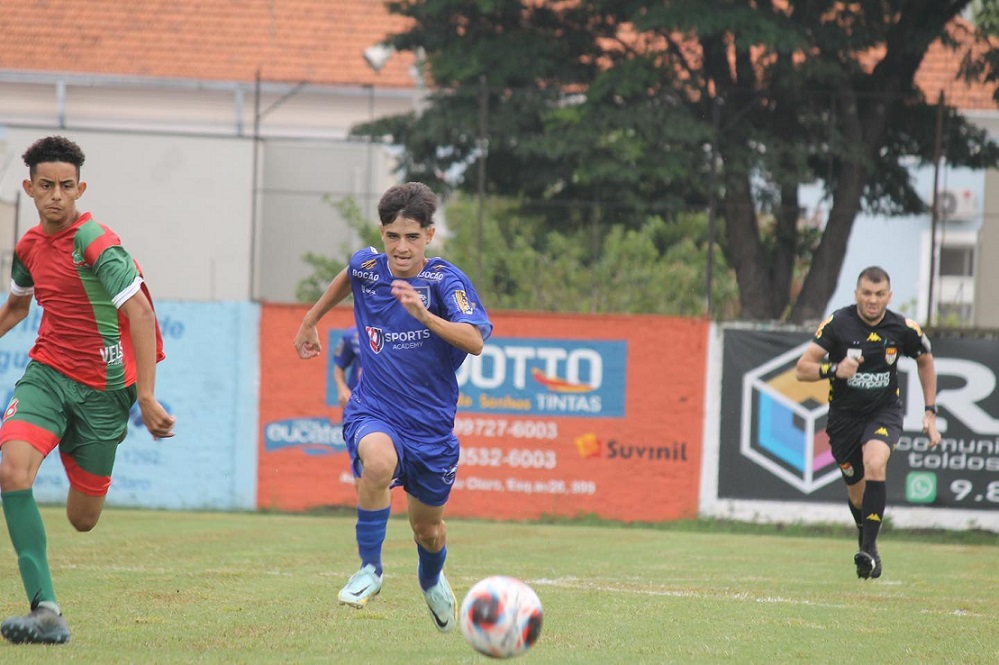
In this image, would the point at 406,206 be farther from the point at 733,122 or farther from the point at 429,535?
the point at 733,122

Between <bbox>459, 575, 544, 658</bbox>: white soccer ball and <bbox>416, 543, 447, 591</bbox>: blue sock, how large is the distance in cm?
90

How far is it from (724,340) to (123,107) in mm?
18461

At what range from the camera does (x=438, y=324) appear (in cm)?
639

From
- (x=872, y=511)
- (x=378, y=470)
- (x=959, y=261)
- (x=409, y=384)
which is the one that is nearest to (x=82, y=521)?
(x=378, y=470)

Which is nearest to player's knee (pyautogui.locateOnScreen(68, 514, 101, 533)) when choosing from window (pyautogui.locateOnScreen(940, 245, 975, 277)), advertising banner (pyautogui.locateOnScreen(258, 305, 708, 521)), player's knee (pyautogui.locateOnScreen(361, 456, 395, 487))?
player's knee (pyautogui.locateOnScreen(361, 456, 395, 487))

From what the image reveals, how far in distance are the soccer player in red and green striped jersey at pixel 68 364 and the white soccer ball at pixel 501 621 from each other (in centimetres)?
167

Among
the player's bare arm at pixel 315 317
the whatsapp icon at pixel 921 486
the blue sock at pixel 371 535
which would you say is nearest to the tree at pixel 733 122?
the whatsapp icon at pixel 921 486

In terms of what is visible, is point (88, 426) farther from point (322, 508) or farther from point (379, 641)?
point (322, 508)

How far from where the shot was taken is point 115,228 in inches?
858

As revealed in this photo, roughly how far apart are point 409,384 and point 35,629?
2037 millimetres

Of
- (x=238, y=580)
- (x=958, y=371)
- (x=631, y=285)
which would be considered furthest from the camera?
(x=631, y=285)

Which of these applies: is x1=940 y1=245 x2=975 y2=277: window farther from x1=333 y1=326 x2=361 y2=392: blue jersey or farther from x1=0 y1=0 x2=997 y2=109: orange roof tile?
x1=0 y1=0 x2=997 y2=109: orange roof tile

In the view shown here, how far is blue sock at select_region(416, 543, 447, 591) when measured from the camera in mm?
6840

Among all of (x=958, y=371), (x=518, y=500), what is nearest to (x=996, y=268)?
(x=958, y=371)
